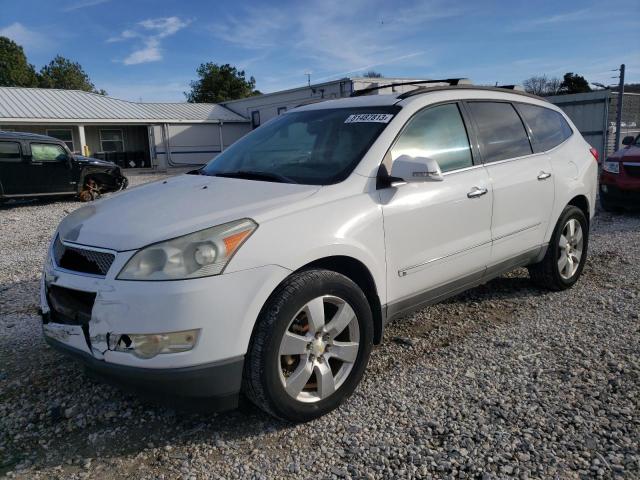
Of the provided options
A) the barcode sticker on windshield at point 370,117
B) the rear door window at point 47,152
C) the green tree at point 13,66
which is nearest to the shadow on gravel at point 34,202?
the rear door window at point 47,152

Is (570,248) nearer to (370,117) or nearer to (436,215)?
(436,215)

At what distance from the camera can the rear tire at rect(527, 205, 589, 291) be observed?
4.60 metres

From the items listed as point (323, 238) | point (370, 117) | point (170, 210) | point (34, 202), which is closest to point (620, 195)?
point (370, 117)

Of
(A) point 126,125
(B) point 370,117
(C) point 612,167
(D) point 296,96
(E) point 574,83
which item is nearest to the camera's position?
(B) point 370,117

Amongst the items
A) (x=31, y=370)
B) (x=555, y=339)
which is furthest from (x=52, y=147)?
(x=555, y=339)

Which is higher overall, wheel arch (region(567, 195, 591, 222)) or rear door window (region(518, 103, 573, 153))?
rear door window (region(518, 103, 573, 153))

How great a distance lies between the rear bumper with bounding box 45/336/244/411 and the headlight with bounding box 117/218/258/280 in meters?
0.43

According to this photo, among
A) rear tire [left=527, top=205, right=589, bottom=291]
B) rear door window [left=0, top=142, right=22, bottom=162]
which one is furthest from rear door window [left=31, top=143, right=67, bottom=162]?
rear tire [left=527, top=205, right=589, bottom=291]

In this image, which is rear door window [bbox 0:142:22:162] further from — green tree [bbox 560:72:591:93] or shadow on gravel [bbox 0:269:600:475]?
green tree [bbox 560:72:591:93]

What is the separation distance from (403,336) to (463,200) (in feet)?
3.75

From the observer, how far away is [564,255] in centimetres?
478

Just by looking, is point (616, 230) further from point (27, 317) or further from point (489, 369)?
point (27, 317)

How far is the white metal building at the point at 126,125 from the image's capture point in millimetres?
27328

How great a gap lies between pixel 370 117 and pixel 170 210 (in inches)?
59.4
